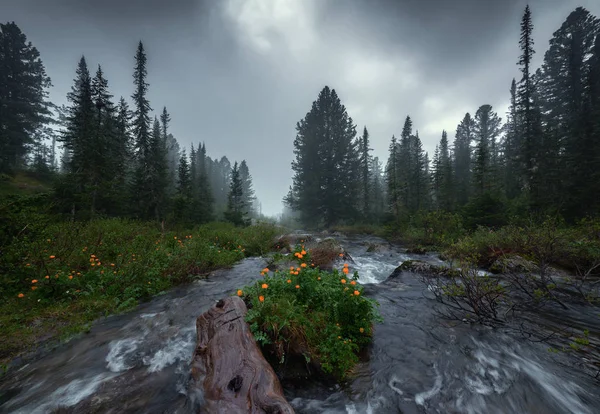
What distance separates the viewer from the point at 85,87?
21.0 metres

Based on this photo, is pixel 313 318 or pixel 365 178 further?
pixel 365 178

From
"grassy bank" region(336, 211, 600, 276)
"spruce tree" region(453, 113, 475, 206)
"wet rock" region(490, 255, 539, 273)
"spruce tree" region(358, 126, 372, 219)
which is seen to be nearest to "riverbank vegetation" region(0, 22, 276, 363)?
"grassy bank" region(336, 211, 600, 276)

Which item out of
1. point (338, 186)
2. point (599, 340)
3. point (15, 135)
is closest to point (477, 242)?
point (599, 340)

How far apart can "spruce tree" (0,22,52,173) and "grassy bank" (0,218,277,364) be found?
30.0 meters

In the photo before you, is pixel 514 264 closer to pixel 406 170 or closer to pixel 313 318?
pixel 313 318

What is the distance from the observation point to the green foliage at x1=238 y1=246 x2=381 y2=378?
309cm

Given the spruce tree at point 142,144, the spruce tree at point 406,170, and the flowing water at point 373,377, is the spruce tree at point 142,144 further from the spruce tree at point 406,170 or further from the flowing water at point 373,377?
the spruce tree at point 406,170

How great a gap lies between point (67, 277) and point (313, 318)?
5.98 meters

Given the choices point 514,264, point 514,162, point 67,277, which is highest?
point 514,162

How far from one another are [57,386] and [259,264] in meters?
6.57

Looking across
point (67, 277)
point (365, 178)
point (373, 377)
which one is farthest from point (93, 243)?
point (365, 178)

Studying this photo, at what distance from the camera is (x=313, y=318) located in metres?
3.42

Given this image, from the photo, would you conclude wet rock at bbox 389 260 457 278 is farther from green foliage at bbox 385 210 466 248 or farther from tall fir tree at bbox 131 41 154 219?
tall fir tree at bbox 131 41 154 219

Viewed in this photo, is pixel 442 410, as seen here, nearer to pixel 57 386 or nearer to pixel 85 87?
pixel 57 386
